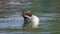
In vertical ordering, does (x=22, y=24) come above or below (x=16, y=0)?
below

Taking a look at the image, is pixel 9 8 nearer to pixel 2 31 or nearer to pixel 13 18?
pixel 13 18

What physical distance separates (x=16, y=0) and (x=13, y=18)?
5.2 inches

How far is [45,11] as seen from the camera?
891 millimetres

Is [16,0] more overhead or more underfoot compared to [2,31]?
more overhead

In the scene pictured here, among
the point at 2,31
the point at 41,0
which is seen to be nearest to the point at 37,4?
the point at 41,0

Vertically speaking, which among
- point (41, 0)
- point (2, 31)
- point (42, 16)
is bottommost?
point (2, 31)

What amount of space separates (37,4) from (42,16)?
0.31 ft

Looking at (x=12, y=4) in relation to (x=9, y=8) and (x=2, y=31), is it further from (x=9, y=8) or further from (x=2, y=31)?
(x=2, y=31)

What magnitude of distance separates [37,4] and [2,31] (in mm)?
335

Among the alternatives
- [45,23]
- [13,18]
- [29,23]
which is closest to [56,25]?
[45,23]

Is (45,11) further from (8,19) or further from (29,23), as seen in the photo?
(8,19)

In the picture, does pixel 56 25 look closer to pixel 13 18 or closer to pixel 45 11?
pixel 45 11

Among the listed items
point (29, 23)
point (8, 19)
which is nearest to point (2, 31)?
point (8, 19)

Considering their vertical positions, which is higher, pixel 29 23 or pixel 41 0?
pixel 41 0
